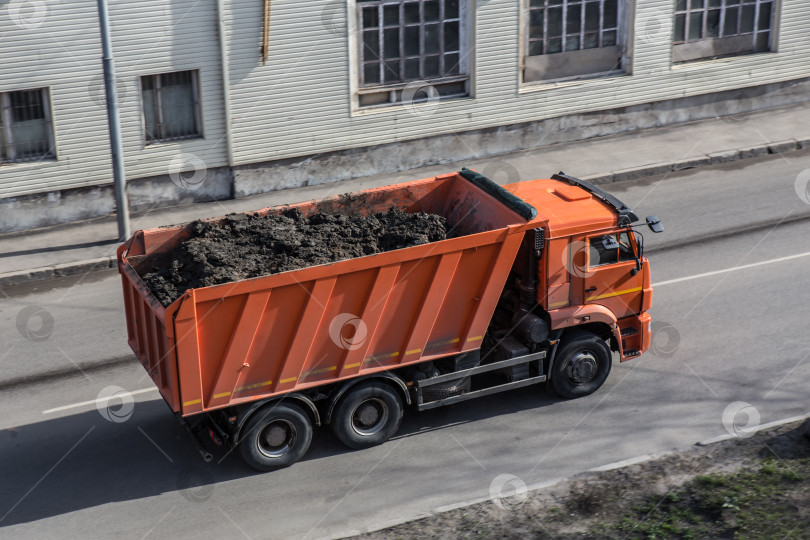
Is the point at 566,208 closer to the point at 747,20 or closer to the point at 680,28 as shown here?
the point at 680,28

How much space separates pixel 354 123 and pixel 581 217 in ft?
29.4

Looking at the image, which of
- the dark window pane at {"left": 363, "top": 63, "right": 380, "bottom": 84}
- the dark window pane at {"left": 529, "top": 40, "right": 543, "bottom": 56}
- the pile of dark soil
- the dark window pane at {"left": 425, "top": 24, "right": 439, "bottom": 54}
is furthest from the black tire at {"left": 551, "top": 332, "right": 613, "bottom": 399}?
the dark window pane at {"left": 529, "top": 40, "right": 543, "bottom": 56}

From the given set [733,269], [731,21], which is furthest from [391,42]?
[731,21]

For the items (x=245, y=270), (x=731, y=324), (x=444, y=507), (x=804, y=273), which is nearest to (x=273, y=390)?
(x=245, y=270)

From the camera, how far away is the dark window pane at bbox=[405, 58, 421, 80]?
20.2 meters

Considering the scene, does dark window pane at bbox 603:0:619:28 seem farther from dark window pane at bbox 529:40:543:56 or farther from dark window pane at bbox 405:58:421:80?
dark window pane at bbox 405:58:421:80

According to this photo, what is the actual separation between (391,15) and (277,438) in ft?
36.7

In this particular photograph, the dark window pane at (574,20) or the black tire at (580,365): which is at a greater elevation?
the dark window pane at (574,20)

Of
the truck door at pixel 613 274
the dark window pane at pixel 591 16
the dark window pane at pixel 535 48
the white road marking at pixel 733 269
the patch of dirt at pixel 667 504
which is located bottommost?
the patch of dirt at pixel 667 504

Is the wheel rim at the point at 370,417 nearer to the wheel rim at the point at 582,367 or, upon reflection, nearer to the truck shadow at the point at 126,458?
the truck shadow at the point at 126,458

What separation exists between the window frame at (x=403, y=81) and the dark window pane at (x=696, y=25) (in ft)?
18.0

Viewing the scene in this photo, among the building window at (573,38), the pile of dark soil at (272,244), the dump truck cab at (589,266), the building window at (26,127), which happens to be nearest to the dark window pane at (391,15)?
the building window at (573,38)

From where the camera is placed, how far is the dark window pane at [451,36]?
2038 cm

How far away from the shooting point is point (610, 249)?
1172 centimetres
